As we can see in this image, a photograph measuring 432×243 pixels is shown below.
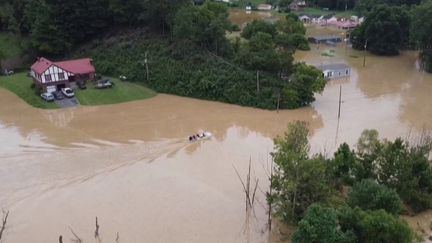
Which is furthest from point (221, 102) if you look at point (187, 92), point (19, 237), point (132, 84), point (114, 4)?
point (19, 237)

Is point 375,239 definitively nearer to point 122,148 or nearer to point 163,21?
point 122,148

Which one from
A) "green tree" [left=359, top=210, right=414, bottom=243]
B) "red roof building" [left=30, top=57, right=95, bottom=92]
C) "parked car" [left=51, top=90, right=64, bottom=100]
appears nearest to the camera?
"green tree" [left=359, top=210, right=414, bottom=243]

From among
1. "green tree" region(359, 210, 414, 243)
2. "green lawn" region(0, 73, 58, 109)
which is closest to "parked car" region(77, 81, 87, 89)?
"green lawn" region(0, 73, 58, 109)

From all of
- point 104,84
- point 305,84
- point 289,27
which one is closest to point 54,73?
point 104,84

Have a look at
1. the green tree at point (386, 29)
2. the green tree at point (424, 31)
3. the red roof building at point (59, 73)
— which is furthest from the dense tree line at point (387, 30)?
the red roof building at point (59, 73)

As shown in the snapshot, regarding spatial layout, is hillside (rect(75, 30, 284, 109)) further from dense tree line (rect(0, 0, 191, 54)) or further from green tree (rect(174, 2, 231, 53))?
dense tree line (rect(0, 0, 191, 54))

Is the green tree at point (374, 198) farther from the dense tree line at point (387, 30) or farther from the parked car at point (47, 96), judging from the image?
the dense tree line at point (387, 30)
